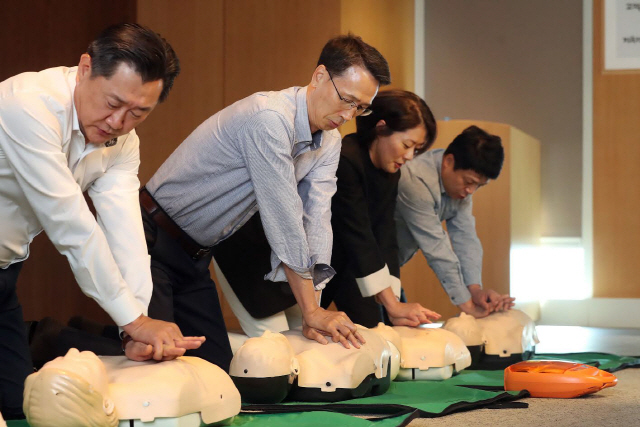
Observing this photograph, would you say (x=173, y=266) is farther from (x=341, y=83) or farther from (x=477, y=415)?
(x=477, y=415)

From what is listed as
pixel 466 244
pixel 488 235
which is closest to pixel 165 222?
pixel 466 244

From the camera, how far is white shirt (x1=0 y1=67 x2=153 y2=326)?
157 centimetres

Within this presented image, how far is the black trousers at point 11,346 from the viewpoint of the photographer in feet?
6.16

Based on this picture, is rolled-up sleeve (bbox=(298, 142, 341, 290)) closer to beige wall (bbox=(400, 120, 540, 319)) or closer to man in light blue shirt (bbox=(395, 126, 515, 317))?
man in light blue shirt (bbox=(395, 126, 515, 317))

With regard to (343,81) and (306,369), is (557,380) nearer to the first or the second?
(306,369)

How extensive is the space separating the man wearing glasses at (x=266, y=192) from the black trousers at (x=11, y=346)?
1.07 feet

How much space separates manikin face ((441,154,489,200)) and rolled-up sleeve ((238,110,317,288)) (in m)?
1.18

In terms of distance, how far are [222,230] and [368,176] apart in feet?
2.28

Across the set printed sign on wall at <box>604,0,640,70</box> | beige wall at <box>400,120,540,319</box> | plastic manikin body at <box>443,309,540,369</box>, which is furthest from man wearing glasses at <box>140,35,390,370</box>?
printed sign on wall at <box>604,0,640,70</box>

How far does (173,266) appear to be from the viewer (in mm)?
2242

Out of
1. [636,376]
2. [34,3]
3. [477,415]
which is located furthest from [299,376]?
[34,3]

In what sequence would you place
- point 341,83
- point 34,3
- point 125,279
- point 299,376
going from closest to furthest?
1. point 125,279
2. point 299,376
3. point 341,83
4. point 34,3

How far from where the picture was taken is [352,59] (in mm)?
2082

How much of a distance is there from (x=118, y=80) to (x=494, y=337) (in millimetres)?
1690
